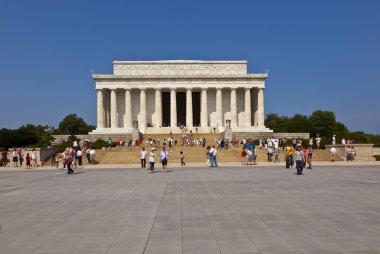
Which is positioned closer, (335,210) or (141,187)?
(335,210)

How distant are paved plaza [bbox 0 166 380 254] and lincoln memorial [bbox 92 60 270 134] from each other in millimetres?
62809

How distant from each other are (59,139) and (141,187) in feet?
180

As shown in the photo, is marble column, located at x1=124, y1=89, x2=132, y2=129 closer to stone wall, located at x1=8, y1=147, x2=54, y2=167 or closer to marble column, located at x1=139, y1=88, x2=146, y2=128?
marble column, located at x1=139, y1=88, x2=146, y2=128

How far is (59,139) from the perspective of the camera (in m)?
70.5

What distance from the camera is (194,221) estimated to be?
10477 millimetres

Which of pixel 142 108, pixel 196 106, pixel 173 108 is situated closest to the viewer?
pixel 142 108

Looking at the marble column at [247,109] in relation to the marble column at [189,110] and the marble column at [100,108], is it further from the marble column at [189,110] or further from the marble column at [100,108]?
the marble column at [100,108]

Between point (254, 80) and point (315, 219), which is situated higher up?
point (254, 80)

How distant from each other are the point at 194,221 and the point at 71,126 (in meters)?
118

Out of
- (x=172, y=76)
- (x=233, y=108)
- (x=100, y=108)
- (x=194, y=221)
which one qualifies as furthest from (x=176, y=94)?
(x=194, y=221)

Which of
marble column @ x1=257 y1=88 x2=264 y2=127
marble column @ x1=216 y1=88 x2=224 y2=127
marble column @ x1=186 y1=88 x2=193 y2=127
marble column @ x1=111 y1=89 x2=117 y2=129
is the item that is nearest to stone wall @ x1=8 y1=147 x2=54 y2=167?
marble column @ x1=111 y1=89 x2=117 y2=129

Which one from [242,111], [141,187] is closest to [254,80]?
[242,111]

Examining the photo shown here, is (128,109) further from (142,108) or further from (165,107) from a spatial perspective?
(165,107)

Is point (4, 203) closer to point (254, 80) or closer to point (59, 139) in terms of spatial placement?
point (59, 139)
